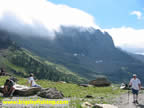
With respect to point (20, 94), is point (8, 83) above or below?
above

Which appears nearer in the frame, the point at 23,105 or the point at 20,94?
the point at 23,105

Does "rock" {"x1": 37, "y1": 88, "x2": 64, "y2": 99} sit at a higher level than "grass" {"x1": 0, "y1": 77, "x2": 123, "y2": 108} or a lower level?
higher

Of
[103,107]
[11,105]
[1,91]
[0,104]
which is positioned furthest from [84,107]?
[1,91]

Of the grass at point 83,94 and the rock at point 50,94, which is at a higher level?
the rock at point 50,94

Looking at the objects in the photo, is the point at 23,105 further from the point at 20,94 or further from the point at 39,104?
the point at 20,94

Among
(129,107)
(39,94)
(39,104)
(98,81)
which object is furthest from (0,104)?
(98,81)

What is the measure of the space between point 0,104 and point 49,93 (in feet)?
26.9

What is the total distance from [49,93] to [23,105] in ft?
21.2

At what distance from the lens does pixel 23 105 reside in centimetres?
2125

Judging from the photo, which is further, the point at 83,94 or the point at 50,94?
the point at 83,94

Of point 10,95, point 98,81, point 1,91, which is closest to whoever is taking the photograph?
point 10,95

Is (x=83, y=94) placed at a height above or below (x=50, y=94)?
below

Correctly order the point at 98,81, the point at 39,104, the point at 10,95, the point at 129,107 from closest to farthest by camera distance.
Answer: the point at 39,104 → the point at 129,107 → the point at 10,95 → the point at 98,81

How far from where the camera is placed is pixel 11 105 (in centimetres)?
2097
